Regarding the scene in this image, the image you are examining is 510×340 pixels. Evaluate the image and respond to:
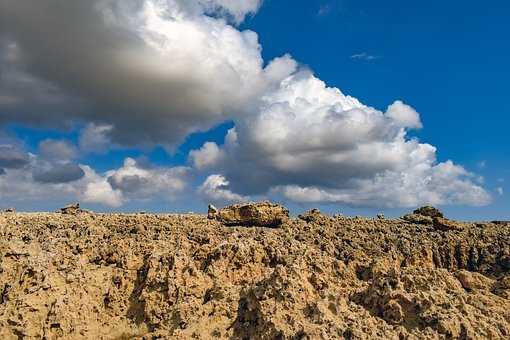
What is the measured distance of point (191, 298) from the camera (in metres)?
17.0

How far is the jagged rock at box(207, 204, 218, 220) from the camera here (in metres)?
31.7

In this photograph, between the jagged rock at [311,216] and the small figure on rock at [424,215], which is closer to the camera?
the jagged rock at [311,216]

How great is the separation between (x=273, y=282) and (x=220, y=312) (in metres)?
2.21

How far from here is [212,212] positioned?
32.4 meters

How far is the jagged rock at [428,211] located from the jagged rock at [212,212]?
52.0ft

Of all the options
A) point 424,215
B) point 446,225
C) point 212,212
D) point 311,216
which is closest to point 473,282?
point 446,225

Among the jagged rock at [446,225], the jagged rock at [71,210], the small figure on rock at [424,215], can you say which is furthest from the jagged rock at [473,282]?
the jagged rock at [71,210]

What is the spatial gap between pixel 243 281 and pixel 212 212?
46.4 feet

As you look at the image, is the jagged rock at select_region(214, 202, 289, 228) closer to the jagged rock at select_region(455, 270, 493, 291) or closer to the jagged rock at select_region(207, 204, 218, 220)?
the jagged rock at select_region(207, 204, 218, 220)

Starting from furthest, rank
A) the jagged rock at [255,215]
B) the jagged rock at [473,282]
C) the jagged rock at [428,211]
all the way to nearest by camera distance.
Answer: the jagged rock at [428,211] → the jagged rock at [255,215] → the jagged rock at [473,282]

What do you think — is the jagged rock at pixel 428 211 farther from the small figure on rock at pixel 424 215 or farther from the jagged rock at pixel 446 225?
the jagged rock at pixel 446 225

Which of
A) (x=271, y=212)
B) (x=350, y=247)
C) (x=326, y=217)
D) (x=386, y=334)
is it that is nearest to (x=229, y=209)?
(x=271, y=212)

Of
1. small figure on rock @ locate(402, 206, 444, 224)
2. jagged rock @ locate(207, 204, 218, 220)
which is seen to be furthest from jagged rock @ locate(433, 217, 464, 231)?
jagged rock @ locate(207, 204, 218, 220)

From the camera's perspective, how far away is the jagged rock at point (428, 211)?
33.8 metres
